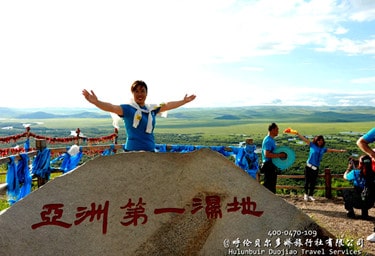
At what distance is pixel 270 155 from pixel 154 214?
359 centimetres

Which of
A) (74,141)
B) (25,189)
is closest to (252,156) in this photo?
(25,189)

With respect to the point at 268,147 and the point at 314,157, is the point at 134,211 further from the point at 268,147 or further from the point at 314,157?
the point at 314,157

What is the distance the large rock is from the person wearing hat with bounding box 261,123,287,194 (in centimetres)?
311

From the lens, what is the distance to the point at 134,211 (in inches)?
124

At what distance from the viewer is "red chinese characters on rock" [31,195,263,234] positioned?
309 centimetres

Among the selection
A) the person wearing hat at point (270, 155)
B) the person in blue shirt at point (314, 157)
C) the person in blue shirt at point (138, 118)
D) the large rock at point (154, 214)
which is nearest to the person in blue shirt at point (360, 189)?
the person wearing hat at point (270, 155)

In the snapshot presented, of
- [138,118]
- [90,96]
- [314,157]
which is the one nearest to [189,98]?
[138,118]

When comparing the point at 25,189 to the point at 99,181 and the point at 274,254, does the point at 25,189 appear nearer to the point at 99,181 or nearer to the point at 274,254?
the point at 99,181

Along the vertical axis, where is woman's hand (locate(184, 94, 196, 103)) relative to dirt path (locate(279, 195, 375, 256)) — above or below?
above

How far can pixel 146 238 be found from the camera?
10.2 ft

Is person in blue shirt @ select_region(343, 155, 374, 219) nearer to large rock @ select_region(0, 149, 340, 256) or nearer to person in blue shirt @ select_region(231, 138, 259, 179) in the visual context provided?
person in blue shirt @ select_region(231, 138, 259, 179)

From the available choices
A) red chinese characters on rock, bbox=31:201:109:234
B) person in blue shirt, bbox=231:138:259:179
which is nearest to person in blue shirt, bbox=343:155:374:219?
person in blue shirt, bbox=231:138:259:179

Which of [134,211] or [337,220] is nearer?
[134,211]

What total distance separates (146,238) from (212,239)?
1.83 feet
